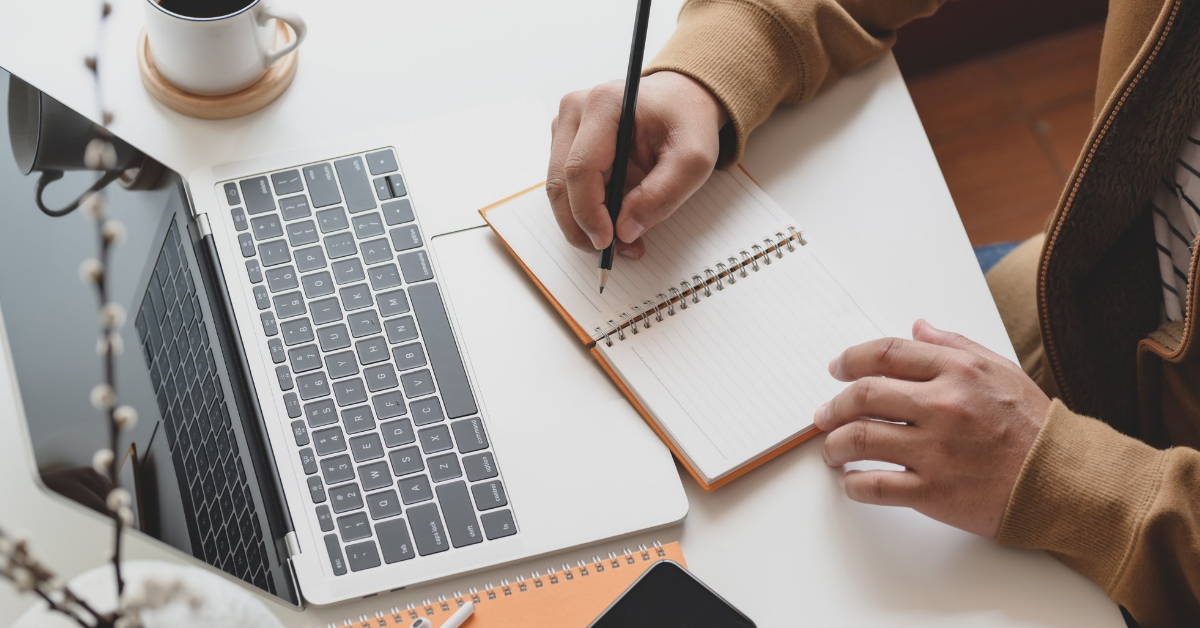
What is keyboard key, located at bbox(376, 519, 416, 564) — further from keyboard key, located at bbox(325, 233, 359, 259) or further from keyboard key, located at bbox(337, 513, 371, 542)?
keyboard key, located at bbox(325, 233, 359, 259)

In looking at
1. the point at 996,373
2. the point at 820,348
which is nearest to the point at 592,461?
the point at 820,348

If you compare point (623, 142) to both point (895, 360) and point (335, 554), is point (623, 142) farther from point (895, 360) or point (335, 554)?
point (335, 554)

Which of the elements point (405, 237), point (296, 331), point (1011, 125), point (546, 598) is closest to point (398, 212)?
point (405, 237)

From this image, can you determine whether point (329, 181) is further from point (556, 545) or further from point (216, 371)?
point (556, 545)

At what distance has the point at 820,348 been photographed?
75 cm

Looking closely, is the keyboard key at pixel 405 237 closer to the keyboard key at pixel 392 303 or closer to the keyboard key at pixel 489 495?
the keyboard key at pixel 392 303

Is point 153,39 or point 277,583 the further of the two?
Result: point 153,39

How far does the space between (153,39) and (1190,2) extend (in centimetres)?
82

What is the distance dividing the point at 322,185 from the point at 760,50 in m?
0.39

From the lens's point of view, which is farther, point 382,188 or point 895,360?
point 382,188

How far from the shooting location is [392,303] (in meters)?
0.76

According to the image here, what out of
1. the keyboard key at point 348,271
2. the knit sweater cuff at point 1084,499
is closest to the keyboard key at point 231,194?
the keyboard key at point 348,271

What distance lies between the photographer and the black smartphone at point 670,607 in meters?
0.63

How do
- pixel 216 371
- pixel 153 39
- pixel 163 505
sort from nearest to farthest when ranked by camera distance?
pixel 163 505 → pixel 216 371 → pixel 153 39
